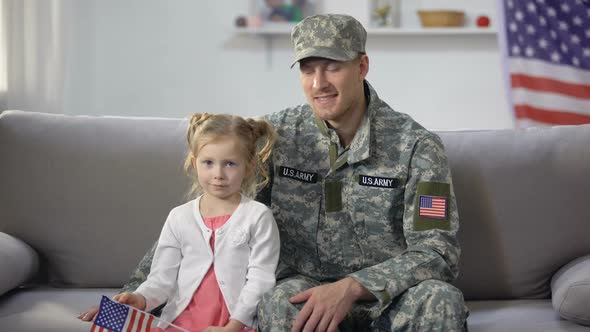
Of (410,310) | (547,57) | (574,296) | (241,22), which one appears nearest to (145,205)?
(410,310)

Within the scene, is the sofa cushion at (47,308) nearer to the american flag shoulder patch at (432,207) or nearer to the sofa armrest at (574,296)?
the american flag shoulder patch at (432,207)

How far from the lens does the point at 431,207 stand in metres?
1.97

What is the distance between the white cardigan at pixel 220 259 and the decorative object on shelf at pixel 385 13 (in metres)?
2.92

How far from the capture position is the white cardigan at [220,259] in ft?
6.28

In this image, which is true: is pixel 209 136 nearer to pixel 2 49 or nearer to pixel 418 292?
pixel 418 292

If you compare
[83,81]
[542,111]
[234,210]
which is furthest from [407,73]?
[234,210]

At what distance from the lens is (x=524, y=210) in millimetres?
2328

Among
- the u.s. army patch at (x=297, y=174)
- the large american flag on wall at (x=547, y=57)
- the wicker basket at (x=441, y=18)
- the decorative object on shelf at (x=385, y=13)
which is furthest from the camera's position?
the decorative object on shelf at (x=385, y=13)

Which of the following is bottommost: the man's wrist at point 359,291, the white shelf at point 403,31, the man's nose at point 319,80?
the man's wrist at point 359,291

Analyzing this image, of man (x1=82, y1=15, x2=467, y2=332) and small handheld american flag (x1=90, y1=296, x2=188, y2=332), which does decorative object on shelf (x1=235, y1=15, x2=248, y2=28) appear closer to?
man (x1=82, y1=15, x2=467, y2=332)

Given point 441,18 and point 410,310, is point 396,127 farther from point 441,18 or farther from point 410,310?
point 441,18

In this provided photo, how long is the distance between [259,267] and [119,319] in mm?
356

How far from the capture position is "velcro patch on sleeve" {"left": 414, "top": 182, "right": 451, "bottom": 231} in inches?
77.2

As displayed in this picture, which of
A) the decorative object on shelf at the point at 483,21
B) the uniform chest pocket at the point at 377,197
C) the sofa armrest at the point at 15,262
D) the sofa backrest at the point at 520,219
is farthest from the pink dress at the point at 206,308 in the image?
the decorative object on shelf at the point at 483,21
